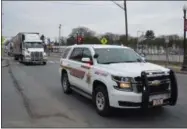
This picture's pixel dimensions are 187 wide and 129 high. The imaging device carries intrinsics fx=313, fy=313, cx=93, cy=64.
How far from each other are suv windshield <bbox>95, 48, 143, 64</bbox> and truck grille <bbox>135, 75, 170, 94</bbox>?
1.48 m

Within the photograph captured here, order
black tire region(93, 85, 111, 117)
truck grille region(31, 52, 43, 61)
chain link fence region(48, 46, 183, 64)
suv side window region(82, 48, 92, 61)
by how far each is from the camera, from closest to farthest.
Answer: black tire region(93, 85, 111, 117) < suv side window region(82, 48, 92, 61) < truck grille region(31, 52, 43, 61) < chain link fence region(48, 46, 183, 64)

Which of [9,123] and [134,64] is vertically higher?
[134,64]

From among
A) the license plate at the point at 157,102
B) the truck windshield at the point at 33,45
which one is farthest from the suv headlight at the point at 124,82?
the truck windshield at the point at 33,45

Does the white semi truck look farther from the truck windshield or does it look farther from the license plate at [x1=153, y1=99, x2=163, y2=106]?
the license plate at [x1=153, y1=99, x2=163, y2=106]

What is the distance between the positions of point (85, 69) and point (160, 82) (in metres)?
2.40

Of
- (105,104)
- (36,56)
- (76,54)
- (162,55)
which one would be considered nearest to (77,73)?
(76,54)

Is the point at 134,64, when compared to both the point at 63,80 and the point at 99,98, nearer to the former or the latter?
the point at 99,98

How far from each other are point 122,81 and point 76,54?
3452 millimetres

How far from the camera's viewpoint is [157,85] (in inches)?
283

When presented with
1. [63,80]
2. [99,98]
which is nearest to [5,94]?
[63,80]

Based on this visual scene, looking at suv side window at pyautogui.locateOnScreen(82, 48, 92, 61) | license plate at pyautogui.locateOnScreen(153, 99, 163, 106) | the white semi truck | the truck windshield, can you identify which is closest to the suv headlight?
license plate at pyautogui.locateOnScreen(153, 99, 163, 106)

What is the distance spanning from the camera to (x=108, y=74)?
23.9 ft

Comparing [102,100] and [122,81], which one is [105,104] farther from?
[122,81]

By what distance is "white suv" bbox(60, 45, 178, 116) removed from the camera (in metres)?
6.94
